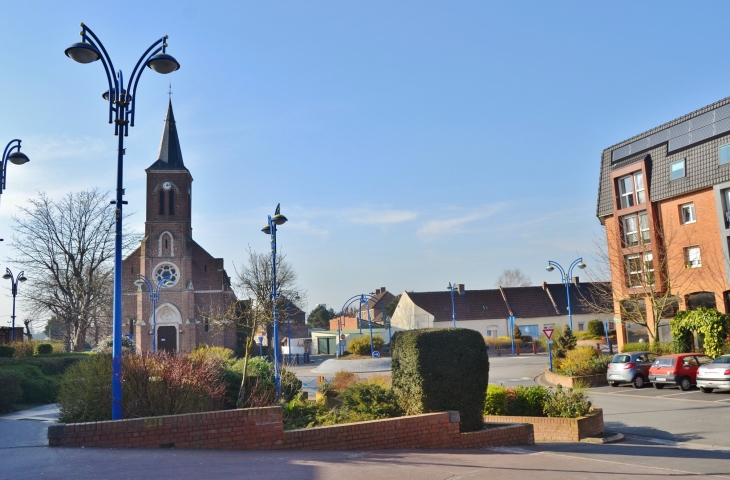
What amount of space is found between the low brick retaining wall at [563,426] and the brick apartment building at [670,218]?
719 inches

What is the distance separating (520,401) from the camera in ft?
46.2

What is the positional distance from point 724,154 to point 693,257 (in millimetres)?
5166

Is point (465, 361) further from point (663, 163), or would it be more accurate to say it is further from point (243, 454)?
point (663, 163)

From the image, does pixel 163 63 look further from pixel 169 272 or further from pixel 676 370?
pixel 169 272

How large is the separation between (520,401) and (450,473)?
256 inches

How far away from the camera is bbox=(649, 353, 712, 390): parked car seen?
21.4m

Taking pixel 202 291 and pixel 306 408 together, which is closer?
pixel 306 408

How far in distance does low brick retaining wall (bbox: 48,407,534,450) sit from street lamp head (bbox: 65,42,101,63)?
5607mm

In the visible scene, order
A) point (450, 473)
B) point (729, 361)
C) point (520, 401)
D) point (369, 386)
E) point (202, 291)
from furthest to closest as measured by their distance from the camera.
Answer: point (202, 291) → point (729, 361) → point (520, 401) → point (369, 386) → point (450, 473)

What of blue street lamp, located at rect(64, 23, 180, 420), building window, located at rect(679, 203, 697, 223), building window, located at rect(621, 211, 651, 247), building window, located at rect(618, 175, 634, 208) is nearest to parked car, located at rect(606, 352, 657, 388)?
building window, located at rect(679, 203, 697, 223)

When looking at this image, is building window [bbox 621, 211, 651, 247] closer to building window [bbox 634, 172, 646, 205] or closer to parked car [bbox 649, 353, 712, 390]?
building window [bbox 634, 172, 646, 205]

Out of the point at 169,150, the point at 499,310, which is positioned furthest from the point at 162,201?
the point at 499,310

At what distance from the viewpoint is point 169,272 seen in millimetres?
50188

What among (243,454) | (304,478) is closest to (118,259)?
(243,454)
